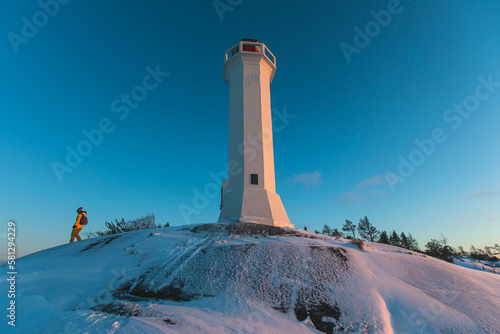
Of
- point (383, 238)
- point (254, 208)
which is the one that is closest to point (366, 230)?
point (383, 238)

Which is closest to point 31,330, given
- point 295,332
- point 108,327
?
point 108,327

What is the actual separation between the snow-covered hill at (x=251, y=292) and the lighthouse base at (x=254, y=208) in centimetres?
388

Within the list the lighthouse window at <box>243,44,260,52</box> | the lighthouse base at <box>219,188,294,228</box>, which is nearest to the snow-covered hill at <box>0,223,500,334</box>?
the lighthouse base at <box>219,188,294,228</box>

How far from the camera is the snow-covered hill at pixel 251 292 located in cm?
346

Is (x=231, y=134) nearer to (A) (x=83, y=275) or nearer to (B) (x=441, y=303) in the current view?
(A) (x=83, y=275)

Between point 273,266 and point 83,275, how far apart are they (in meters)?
4.40

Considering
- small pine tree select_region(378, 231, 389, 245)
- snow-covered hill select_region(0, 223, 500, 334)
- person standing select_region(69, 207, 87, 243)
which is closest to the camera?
snow-covered hill select_region(0, 223, 500, 334)

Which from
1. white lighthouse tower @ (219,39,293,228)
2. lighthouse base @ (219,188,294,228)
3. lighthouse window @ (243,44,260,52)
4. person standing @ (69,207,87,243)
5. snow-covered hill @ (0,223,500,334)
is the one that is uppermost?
lighthouse window @ (243,44,260,52)

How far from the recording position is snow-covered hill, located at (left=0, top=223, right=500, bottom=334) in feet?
11.4

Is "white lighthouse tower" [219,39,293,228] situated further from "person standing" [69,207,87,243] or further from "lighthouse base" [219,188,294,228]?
"person standing" [69,207,87,243]

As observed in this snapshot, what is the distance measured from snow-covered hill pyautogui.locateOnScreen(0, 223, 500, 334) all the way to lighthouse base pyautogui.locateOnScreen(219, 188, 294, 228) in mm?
3877

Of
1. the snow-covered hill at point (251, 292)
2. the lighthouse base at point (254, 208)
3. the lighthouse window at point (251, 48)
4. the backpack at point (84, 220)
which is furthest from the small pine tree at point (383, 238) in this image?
the backpack at point (84, 220)

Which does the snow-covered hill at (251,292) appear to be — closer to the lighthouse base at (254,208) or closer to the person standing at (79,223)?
the lighthouse base at (254,208)

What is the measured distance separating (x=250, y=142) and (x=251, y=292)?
878 centimetres
